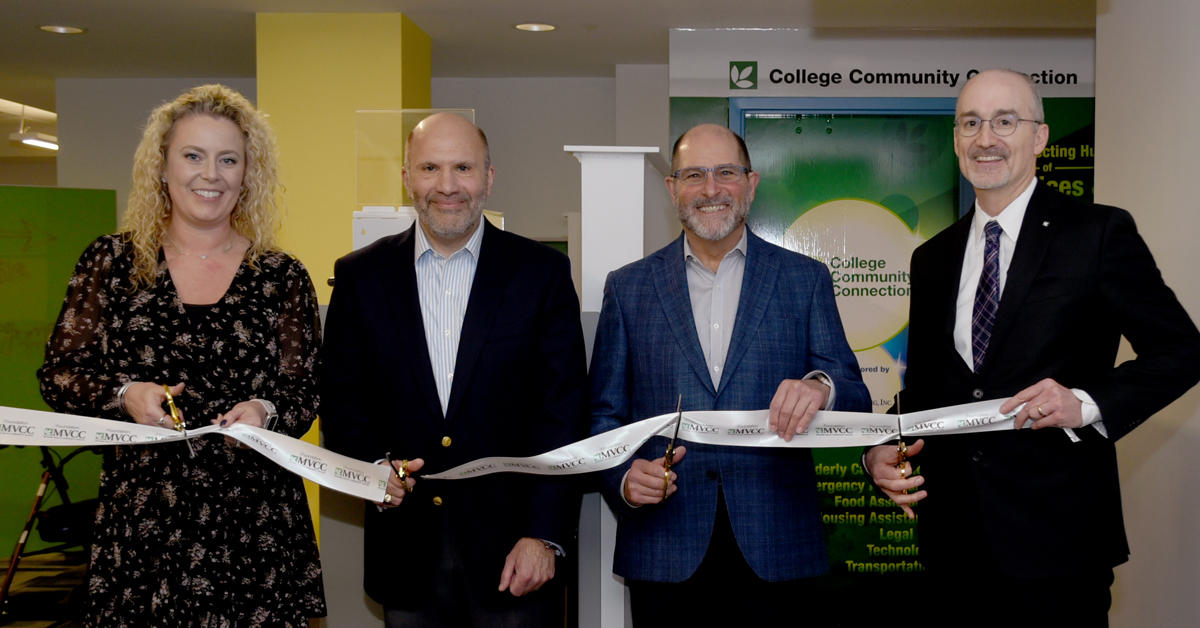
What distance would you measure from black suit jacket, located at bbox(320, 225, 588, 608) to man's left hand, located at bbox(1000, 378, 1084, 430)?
41.6 inches

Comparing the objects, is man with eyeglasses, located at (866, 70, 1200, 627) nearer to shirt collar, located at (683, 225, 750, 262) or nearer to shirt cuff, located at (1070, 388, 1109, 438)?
shirt cuff, located at (1070, 388, 1109, 438)

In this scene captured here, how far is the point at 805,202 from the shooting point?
6.29 m

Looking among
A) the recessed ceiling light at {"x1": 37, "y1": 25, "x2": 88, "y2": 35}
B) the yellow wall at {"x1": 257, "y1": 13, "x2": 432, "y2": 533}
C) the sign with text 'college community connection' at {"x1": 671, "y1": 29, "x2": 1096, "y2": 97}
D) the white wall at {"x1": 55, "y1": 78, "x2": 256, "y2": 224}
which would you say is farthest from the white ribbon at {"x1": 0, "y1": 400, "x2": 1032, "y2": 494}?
the white wall at {"x1": 55, "y1": 78, "x2": 256, "y2": 224}

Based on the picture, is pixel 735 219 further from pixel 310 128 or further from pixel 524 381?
pixel 310 128

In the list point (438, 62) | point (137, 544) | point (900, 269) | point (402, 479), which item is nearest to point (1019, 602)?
point (402, 479)

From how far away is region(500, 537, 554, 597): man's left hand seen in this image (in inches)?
86.3

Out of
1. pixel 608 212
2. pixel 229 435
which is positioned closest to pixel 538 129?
pixel 608 212

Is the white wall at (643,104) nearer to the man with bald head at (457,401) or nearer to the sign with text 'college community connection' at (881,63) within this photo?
the sign with text 'college community connection' at (881,63)

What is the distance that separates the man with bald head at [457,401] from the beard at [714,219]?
39cm

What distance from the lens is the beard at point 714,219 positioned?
2.43 metres

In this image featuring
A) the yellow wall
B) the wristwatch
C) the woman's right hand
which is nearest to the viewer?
the woman's right hand

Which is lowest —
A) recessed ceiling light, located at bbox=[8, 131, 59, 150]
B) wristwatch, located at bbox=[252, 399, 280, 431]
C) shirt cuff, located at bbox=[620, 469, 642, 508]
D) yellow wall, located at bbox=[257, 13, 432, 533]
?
shirt cuff, located at bbox=[620, 469, 642, 508]

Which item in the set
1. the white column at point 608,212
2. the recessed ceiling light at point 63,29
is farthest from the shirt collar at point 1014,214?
the recessed ceiling light at point 63,29

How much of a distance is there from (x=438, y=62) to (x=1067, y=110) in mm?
5161
